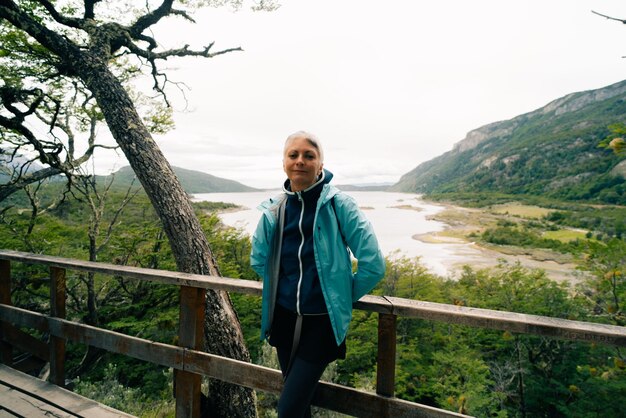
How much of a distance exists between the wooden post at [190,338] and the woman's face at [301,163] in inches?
39.1

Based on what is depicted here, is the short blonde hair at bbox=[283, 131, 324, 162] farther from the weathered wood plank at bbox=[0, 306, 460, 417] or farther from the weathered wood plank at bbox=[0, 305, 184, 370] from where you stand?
the weathered wood plank at bbox=[0, 305, 184, 370]

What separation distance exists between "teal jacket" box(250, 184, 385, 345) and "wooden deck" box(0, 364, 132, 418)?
1.69 meters

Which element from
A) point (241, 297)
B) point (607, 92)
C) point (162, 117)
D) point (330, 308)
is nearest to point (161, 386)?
point (241, 297)

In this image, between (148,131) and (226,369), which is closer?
(226,369)

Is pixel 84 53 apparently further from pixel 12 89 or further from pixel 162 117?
pixel 162 117

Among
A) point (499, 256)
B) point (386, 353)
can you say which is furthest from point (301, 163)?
point (499, 256)

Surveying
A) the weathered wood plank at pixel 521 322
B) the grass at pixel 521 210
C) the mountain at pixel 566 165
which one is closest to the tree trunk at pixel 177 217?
the weathered wood plank at pixel 521 322

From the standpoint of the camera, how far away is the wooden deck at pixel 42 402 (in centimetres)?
246

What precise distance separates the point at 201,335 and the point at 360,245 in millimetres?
1291

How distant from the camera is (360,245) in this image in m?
1.57

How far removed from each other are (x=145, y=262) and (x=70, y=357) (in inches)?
164

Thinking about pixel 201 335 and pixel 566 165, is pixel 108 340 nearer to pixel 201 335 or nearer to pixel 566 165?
pixel 201 335

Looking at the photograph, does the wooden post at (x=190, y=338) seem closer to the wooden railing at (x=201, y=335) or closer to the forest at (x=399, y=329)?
the wooden railing at (x=201, y=335)

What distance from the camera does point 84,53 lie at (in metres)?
4.26
